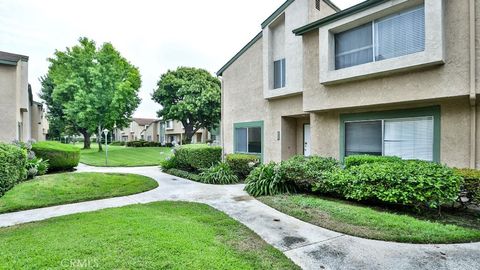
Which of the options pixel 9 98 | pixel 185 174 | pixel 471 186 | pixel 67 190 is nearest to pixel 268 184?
pixel 471 186

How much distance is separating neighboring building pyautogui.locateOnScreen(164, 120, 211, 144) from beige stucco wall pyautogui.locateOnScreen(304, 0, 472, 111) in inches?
1165

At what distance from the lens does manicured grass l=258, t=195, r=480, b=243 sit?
4242 millimetres

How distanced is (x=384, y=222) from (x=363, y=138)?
168 inches

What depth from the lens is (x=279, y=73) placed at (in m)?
11.3

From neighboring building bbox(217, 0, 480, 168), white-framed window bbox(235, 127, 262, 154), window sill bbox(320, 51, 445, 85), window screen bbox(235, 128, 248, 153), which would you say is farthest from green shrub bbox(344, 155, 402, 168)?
window screen bbox(235, 128, 248, 153)

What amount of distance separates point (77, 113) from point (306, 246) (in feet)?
85.8

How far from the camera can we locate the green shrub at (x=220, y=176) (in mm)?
10125

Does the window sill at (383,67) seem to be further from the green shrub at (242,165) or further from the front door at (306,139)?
the green shrub at (242,165)

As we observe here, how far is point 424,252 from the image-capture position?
12.3 ft

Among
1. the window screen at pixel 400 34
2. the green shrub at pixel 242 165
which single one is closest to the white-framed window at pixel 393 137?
the window screen at pixel 400 34

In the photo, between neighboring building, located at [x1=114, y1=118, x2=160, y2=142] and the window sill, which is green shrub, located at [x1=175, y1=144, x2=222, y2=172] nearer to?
the window sill

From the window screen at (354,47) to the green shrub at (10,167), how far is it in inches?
429

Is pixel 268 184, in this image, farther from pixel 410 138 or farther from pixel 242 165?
pixel 410 138

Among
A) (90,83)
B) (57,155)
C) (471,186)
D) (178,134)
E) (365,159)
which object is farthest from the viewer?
(178,134)
